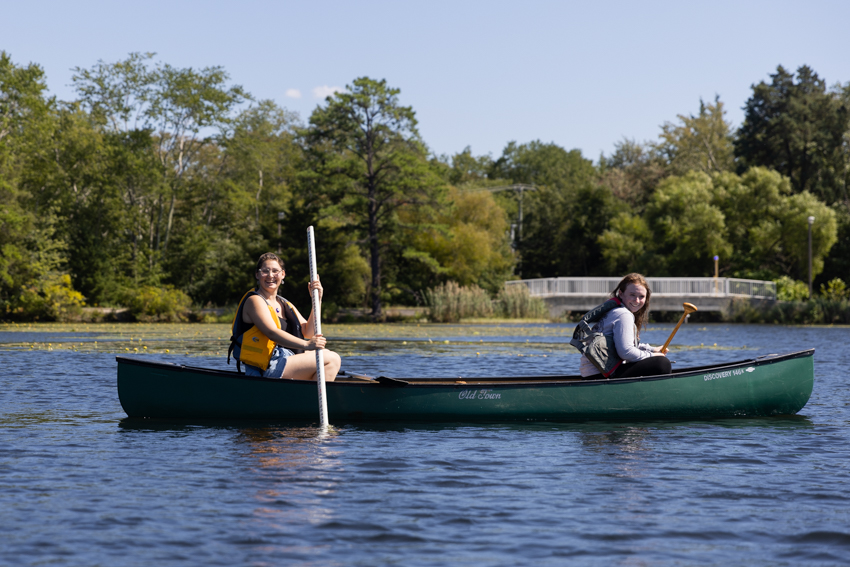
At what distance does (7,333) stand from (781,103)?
42.1 metres

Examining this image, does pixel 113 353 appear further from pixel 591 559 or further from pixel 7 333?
pixel 591 559

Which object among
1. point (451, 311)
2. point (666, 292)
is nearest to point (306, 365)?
point (451, 311)

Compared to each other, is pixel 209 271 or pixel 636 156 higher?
pixel 636 156

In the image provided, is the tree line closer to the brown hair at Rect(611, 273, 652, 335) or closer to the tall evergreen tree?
the tall evergreen tree

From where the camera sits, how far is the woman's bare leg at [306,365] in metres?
9.05

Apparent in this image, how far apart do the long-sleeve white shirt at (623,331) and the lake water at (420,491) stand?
0.76m

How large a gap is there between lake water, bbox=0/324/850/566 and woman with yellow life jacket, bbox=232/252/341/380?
0.60m

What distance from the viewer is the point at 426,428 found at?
9.09 m

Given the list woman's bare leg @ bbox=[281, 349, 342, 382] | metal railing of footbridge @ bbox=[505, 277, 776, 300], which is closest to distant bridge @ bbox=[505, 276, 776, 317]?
metal railing of footbridge @ bbox=[505, 277, 776, 300]

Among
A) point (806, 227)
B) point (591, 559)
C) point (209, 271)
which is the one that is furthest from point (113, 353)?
point (806, 227)

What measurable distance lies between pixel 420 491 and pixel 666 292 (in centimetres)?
3647

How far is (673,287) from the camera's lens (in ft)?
136

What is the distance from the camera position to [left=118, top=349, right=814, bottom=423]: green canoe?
9.00m

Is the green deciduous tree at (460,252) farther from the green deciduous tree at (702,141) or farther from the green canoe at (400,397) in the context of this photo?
the green canoe at (400,397)
